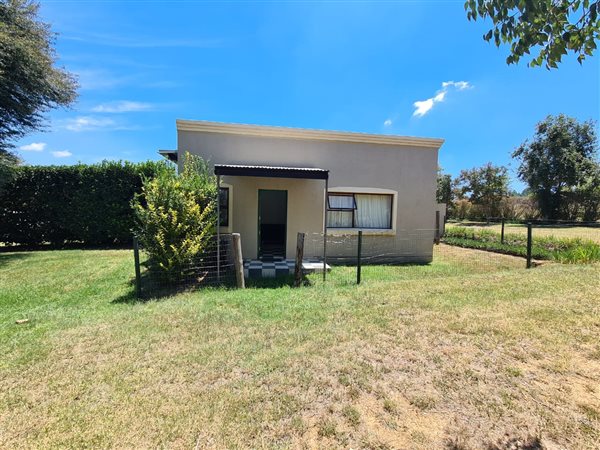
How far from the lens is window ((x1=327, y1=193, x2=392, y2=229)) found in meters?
9.48

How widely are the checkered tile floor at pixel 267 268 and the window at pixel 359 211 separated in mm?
1721

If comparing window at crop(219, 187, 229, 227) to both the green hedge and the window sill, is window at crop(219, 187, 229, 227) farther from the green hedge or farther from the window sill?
the green hedge

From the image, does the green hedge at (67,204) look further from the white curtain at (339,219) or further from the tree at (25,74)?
the white curtain at (339,219)

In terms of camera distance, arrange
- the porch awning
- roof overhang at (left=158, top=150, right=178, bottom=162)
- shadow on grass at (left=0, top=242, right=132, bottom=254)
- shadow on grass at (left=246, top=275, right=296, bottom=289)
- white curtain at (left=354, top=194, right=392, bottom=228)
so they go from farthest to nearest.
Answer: roof overhang at (left=158, top=150, right=178, bottom=162), shadow on grass at (left=0, top=242, right=132, bottom=254), white curtain at (left=354, top=194, right=392, bottom=228), the porch awning, shadow on grass at (left=246, top=275, right=296, bottom=289)

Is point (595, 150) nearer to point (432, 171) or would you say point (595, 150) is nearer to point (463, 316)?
point (432, 171)

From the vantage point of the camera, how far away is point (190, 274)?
6.16 metres

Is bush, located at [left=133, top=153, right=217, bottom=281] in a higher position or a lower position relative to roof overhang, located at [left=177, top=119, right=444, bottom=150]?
lower

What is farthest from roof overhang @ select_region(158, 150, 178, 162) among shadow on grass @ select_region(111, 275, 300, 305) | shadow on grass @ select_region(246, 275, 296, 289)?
shadow on grass @ select_region(246, 275, 296, 289)

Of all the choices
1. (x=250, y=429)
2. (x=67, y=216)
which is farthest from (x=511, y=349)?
(x=67, y=216)

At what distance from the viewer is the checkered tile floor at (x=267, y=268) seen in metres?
7.40

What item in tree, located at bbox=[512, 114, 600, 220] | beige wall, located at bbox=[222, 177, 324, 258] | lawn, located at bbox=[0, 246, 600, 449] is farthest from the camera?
tree, located at bbox=[512, 114, 600, 220]

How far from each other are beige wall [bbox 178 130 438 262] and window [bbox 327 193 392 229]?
1.05 ft

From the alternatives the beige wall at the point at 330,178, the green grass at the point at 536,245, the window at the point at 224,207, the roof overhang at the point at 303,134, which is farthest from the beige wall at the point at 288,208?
the green grass at the point at 536,245

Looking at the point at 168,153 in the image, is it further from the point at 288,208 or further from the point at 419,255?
the point at 419,255
